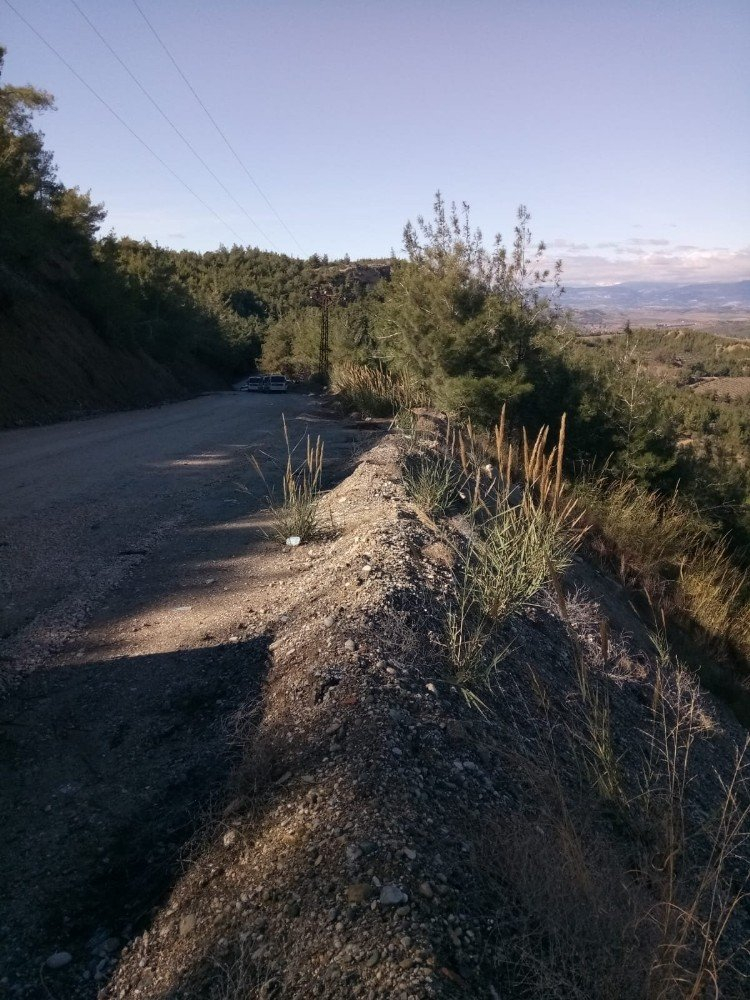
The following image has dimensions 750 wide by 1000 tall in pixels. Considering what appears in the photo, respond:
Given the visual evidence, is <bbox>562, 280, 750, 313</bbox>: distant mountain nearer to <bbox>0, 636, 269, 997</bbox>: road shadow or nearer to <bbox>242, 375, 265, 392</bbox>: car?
<bbox>242, 375, 265, 392</bbox>: car

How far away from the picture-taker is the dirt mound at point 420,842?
2.63 meters

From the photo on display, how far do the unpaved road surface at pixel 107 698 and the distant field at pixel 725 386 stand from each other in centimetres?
2965

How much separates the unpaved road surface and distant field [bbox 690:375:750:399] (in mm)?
29651

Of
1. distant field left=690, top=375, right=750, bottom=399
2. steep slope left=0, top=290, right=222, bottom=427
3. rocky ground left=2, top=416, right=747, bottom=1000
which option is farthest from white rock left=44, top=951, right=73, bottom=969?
distant field left=690, top=375, right=750, bottom=399

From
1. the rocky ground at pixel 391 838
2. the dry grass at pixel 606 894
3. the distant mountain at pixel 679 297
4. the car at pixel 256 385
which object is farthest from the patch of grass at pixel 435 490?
the distant mountain at pixel 679 297

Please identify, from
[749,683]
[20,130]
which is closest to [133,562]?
[749,683]

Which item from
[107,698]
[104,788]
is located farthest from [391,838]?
[107,698]

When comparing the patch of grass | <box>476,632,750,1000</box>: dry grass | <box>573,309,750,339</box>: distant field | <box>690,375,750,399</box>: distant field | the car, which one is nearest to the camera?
<box>476,632,750,1000</box>: dry grass

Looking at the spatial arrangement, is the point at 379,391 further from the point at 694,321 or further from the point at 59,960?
the point at 694,321

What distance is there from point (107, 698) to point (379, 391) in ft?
54.7

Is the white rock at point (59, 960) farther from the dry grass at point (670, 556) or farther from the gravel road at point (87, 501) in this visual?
the dry grass at point (670, 556)

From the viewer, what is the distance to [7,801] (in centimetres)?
392

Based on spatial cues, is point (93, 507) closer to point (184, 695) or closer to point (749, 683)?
point (184, 695)

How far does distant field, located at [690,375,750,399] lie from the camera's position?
35.6m
